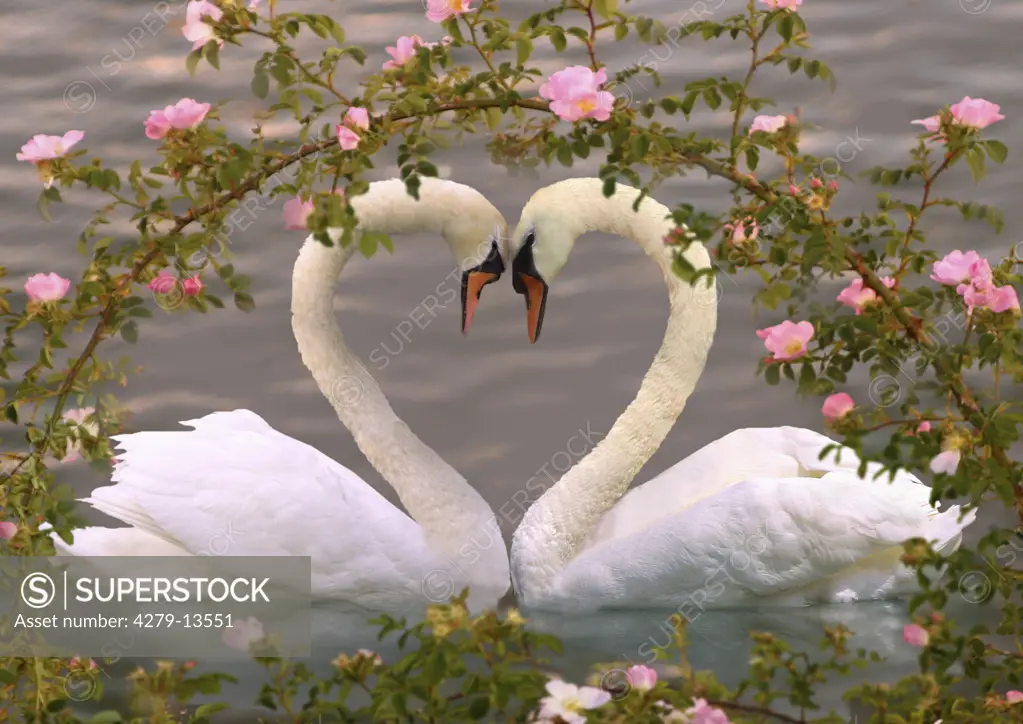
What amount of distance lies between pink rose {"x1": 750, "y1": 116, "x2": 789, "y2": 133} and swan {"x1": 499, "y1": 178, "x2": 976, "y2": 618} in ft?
2.47

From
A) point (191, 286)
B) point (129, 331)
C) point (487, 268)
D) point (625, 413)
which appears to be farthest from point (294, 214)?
point (625, 413)

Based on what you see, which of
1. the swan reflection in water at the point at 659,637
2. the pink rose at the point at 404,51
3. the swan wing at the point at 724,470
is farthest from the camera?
the swan wing at the point at 724,470

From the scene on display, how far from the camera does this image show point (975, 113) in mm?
2133

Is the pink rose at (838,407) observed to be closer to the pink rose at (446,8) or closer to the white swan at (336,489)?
the pink rose at (446,8)

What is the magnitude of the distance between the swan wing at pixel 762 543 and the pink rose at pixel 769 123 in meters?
1.08

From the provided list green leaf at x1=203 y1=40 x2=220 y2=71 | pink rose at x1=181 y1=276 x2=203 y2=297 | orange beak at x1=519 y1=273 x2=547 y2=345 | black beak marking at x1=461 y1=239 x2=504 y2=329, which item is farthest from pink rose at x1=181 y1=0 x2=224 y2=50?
orange beak at x1=519 y1=273 x2=547 y2=345

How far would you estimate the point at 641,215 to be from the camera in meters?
3.33

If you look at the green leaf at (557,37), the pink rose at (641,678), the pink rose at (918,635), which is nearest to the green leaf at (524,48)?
the green leaf at (557,37)

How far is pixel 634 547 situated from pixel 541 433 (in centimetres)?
89

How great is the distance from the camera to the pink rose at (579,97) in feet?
6.88

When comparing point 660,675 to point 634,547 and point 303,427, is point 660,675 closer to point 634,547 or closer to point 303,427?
point 634,547

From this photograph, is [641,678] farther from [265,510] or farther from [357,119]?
[265,510]

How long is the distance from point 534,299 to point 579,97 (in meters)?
1.24

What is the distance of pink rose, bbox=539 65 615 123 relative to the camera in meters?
2.10
